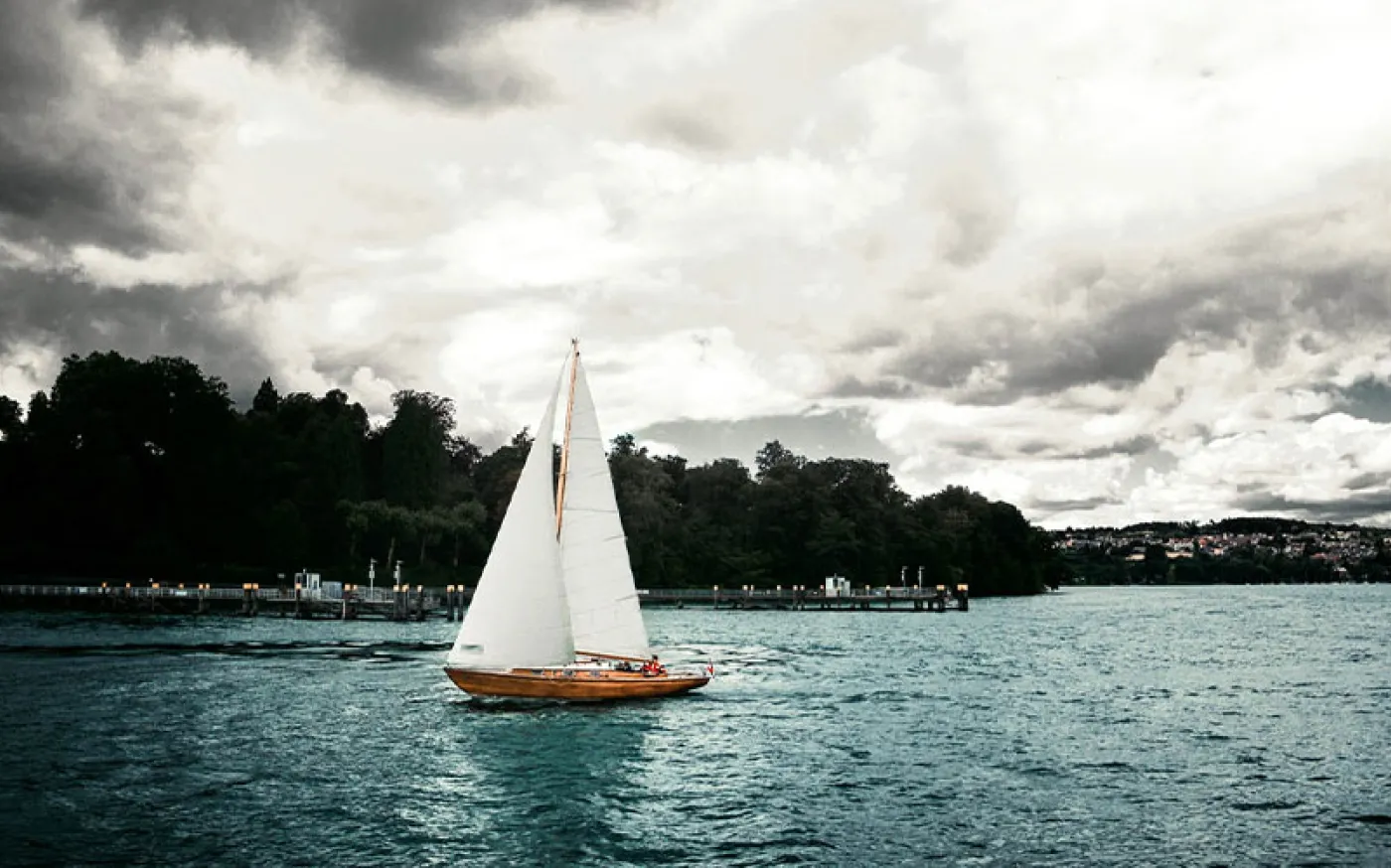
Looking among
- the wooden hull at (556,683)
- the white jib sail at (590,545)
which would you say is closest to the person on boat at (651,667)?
the wooden hull at (556,683)

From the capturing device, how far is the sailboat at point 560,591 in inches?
1563

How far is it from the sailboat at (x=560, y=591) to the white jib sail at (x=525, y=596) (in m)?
0.04

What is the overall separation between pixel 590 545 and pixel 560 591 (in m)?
2.23

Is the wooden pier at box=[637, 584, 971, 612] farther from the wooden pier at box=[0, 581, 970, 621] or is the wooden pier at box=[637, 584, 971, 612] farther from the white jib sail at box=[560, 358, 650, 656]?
the white jib sail at box=[560, 358, 650, 656]

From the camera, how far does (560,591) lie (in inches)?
1567

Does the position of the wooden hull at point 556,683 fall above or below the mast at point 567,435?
below

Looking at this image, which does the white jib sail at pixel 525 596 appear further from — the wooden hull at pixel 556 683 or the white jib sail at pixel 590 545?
the white jib sail at pixel 590 545

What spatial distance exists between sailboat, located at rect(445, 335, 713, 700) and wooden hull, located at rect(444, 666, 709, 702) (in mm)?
44

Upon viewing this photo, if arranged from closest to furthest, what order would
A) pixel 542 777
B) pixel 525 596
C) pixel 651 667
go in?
pixel 542 777, pixel 525 596, pixel 651 667

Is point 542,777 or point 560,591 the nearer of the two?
point 542,777

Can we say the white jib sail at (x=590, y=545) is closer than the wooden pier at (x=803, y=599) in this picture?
Yes

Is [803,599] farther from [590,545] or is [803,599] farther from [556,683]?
[590,545]

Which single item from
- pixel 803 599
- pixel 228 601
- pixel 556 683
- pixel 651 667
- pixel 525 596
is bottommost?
pixel 803 599

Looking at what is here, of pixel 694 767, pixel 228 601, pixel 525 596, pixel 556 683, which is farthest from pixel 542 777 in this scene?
pixel 228 601
